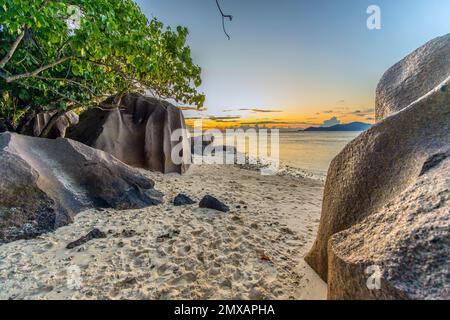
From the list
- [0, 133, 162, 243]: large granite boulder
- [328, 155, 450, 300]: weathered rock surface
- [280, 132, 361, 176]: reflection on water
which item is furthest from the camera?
[280, 132, 361, 176]: reflection on water

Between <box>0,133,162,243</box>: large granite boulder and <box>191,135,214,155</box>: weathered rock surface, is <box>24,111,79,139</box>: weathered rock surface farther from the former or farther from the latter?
<box>191,135,214,155</box>: weathered rock surface

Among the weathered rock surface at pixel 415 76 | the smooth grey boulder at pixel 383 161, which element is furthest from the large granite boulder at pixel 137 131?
the smooth grey boulder at pixel 383 161

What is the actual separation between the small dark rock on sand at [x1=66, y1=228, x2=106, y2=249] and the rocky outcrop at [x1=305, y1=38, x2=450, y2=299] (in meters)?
3.28

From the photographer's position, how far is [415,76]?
361 centimetres

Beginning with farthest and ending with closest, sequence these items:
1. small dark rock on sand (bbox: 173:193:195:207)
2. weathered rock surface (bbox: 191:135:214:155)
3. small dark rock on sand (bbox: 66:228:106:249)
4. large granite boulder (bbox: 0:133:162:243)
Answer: weathered rock surface (bbox: 191:135:214:155) → small dark rock on sand (bbox: 173:193:195:207) → large granite boulder (bbox: 0:133:162:243) → small dark rock on sand (bbox: 66:228:106:249)

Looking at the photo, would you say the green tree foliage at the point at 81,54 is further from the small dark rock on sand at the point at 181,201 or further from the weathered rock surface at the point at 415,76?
the weathered rock surface at the point at 415,76

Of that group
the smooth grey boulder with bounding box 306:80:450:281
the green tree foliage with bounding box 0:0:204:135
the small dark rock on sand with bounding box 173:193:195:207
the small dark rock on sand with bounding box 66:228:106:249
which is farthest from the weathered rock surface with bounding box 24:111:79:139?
the smooth grey boulder with bounding box 306:80:450:281

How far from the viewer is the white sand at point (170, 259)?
8.86 feet

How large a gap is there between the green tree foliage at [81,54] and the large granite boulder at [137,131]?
1402mm

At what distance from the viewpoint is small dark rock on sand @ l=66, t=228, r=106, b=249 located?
355cm

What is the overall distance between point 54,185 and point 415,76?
6478mm

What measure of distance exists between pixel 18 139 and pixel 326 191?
5.87 meters

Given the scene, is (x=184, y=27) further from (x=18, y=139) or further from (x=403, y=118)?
(x=403, y=118)
